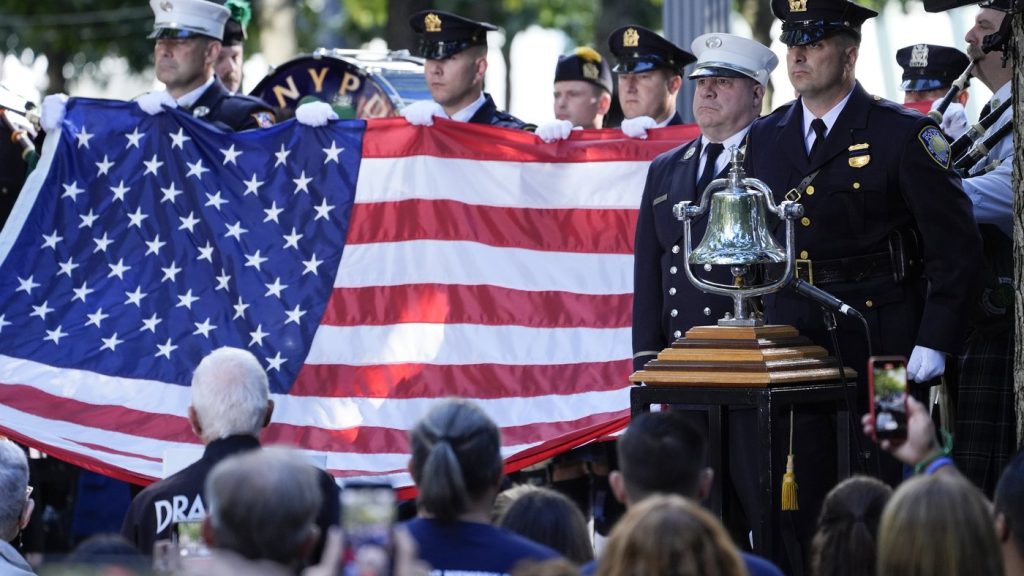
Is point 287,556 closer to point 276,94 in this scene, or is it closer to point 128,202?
point 128,202

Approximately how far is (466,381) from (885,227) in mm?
2424

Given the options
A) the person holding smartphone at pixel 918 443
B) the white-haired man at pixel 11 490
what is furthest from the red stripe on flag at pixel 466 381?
the person holding smartphone at pixel 918 443

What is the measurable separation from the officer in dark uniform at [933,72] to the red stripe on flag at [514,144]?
4.64 feet

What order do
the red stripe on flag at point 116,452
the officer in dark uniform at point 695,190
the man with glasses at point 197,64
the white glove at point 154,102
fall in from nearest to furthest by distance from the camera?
the officer in dark uniform at point 695,190 < the red stripe on flag at point 116,452 < the white glove at point 154,102 < the man with glasses at point 197,64

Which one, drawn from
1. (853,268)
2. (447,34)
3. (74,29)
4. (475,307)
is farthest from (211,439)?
(74,29)

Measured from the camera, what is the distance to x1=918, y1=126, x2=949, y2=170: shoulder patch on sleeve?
19.7 feet

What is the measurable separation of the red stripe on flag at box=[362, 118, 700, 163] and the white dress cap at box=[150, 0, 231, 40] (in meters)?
1.35

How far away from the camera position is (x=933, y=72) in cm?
876

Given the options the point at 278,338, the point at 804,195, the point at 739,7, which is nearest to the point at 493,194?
the point at 278,338

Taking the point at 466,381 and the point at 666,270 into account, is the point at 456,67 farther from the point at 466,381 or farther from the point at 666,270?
the point at 666,270

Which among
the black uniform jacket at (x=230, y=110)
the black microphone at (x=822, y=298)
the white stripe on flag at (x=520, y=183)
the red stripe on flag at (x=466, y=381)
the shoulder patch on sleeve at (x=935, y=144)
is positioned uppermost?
the black uniform jacket at (x=230, y=110)

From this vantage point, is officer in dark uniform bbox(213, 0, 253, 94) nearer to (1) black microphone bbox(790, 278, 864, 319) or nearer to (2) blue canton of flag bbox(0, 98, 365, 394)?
(2) blue canton of flag bbox(0, 98, 365, 394)

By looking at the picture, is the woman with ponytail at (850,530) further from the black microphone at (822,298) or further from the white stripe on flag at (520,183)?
the white stripe on flag at (520,183)

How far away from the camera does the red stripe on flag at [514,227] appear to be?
8062mm
